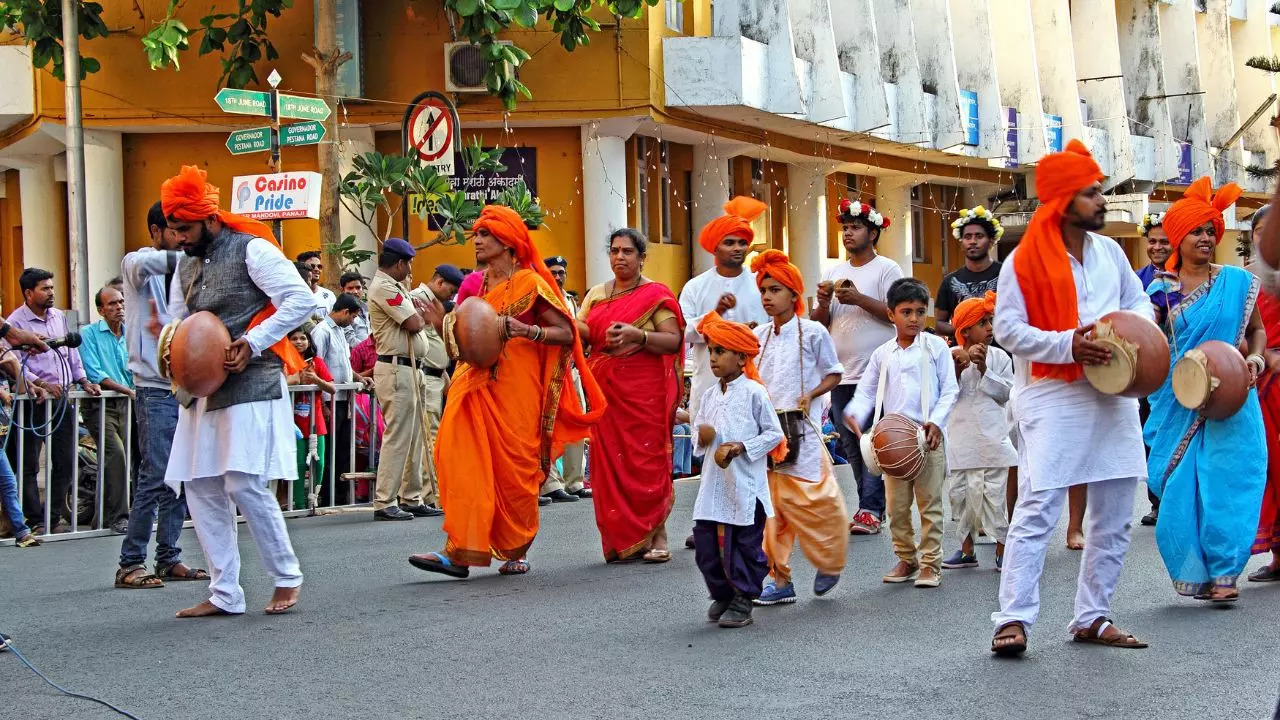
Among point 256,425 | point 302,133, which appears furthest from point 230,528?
point 302,133

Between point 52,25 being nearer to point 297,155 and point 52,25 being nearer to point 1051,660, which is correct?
point 297,155

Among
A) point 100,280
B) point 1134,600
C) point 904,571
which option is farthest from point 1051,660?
point 100,280

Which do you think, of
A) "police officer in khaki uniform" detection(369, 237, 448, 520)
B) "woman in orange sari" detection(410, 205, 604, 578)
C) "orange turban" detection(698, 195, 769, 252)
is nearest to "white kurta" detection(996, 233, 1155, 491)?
"orange turban" detection(698, 195, 769, 252)

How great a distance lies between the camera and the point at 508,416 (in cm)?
968

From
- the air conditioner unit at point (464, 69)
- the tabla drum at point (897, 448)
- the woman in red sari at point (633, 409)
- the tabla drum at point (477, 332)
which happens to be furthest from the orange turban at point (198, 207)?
the air conditioner unit at point (464, 69)

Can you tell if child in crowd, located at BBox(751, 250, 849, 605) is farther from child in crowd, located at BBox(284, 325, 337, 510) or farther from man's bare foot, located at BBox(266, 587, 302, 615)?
child in crowd, located at BBox(284, 325, 337, 510)

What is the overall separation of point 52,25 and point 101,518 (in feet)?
33.2

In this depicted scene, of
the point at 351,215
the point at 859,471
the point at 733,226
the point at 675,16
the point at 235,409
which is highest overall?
the point at 675,16

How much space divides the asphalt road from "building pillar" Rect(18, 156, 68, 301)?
1532 cm

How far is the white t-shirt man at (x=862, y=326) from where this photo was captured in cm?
1161

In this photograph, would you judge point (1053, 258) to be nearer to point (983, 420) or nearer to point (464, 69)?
point (983, 420)

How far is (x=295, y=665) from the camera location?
6977 mm

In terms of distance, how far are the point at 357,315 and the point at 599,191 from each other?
824 cm

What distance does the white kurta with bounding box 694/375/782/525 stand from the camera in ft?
25.7
